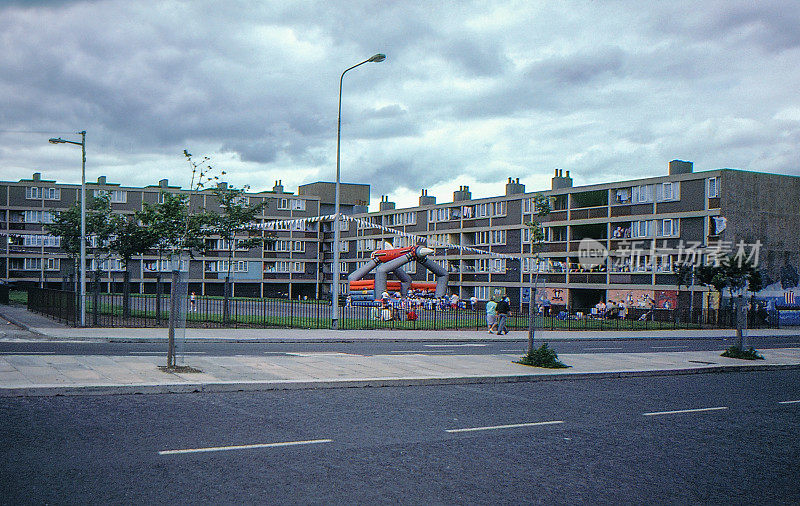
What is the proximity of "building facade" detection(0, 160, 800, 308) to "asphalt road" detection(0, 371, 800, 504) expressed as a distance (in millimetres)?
20526

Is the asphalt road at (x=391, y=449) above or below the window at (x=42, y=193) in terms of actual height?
below

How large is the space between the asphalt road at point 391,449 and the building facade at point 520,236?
2053 centimetres

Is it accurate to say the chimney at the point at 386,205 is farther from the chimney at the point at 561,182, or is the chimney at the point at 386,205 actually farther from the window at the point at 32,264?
the window at the point at 32,264

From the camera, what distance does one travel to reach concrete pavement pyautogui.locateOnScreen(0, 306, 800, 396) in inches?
434

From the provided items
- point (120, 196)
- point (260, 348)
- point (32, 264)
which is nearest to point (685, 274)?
point (260, 348)

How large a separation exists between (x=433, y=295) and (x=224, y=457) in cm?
5412

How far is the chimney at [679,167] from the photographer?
51812 mm

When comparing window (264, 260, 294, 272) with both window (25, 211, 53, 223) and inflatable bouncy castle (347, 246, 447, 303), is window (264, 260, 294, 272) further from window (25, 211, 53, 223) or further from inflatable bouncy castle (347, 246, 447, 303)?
inflatable bouncy castle (347, 246, 447, 303)

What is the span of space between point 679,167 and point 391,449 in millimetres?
49681

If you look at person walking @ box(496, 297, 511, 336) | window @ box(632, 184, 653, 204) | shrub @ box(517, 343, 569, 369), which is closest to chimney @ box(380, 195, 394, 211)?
window @ box(632, 184, 653, 204)

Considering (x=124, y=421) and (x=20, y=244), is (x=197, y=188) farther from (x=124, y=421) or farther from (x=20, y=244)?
(x=20, y=244)

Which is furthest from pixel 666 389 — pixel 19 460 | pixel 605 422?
pixel 19 460

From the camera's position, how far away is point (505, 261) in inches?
2537

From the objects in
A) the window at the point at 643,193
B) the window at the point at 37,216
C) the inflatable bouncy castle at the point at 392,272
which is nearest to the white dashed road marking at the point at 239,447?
the inflatable bouncy castle at the point at 392,272
